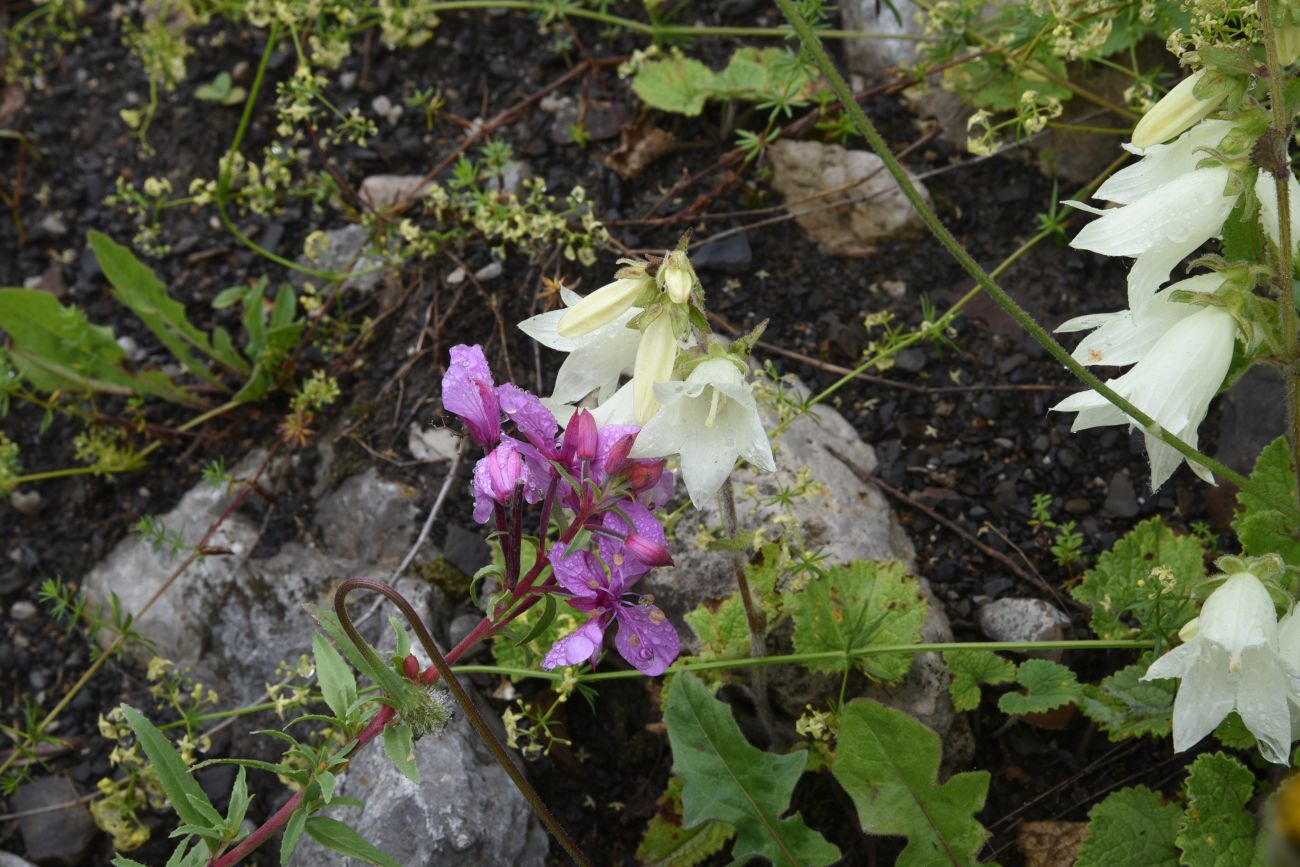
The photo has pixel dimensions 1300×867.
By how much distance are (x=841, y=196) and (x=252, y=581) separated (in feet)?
6.23

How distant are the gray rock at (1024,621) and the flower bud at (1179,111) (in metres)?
1.22

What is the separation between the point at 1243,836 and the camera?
2.16 metres

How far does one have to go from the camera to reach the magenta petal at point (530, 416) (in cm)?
179

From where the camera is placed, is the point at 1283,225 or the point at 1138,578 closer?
the point at 1283,225

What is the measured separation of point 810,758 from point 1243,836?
2.67ft

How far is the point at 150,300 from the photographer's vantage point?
3275mm

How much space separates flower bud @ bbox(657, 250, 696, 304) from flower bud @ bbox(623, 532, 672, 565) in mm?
366

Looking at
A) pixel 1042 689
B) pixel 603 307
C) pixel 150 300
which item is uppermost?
pixel 603 307

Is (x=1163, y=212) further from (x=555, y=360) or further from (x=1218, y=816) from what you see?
(x=555, y=360)

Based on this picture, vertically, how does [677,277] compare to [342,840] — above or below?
above

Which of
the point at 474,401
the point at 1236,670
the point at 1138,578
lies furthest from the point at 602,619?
the point at 1138,578

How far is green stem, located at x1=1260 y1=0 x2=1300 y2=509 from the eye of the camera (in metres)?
1.70

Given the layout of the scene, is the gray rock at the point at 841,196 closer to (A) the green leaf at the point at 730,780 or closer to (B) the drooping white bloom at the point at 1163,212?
(B) the drooping white bloom at the point at 1163,212

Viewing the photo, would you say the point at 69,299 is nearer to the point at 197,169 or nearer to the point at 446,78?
the point at 197,169
